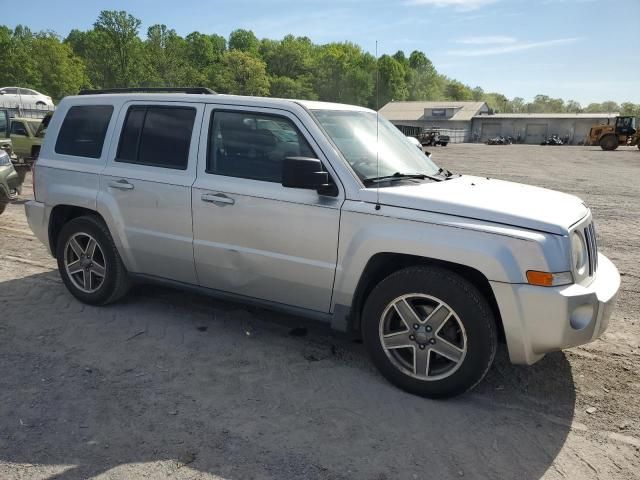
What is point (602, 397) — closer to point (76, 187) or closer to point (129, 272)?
point (129, 272)

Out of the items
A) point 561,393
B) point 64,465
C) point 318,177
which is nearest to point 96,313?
point 64,465

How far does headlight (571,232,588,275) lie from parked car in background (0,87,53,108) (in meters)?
41.1

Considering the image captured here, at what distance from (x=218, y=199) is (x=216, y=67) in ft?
→ 319

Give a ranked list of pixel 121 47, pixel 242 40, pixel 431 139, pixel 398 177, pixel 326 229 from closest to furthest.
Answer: pixel 326 229
pixel 398 177
pixel 431 139
pixel 121 47
pixel 242 40

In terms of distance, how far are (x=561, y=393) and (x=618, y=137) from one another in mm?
46640

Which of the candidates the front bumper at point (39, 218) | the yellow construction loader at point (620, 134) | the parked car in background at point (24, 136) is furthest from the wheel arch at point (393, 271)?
the yellow construction loader at point (620, 134)

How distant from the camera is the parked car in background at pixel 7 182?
843 centimetres

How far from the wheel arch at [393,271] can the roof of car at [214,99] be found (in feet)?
4.29

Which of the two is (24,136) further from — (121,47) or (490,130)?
(490,130)

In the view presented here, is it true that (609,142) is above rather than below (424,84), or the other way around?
below

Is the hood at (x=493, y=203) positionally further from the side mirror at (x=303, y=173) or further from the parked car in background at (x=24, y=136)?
the parked car in background at (x=24, y=136)

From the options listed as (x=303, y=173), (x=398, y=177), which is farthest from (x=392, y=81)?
(x=303, y=173)

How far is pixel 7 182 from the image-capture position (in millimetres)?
8508

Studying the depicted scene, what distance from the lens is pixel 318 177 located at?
360cm
